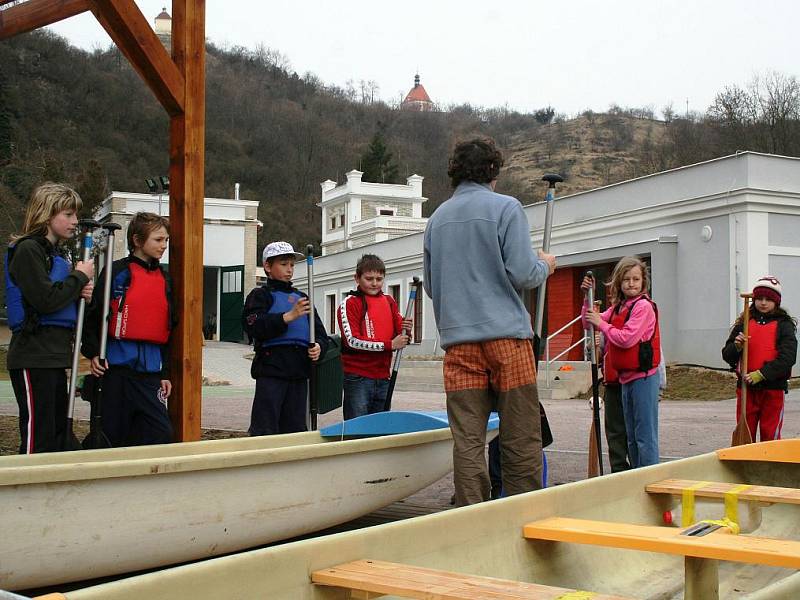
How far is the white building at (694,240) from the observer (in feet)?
69.1

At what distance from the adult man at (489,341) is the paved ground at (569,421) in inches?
68.3

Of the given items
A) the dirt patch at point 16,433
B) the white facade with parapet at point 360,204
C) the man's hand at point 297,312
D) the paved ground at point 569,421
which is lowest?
the paved ground at point 569,421

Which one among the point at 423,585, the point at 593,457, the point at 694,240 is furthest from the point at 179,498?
the point at 694,240

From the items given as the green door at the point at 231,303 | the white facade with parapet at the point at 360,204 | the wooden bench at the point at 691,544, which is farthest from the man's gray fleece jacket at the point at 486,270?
the white facade with parapet at the point at 360,204

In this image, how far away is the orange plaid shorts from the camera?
461 cm

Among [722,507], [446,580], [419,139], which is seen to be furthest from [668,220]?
[419,139]

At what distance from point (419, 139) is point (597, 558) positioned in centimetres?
9440

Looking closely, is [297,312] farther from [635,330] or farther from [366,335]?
[635,330]

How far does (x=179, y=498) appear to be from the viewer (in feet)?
14.1

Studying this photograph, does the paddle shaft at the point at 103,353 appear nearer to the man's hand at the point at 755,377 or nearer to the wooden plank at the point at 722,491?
the wooden plank at the point at 722,491

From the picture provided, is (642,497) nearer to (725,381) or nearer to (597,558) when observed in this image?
(597,558)

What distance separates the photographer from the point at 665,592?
14.0 feet

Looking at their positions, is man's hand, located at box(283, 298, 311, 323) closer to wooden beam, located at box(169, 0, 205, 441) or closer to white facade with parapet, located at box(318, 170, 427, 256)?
wooden beam, located at box(169, 0, 205, 441)

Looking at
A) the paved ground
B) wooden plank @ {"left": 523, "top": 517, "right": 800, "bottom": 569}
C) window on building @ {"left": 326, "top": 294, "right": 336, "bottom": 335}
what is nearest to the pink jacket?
the paved ground
